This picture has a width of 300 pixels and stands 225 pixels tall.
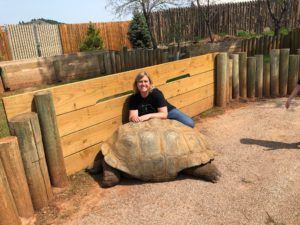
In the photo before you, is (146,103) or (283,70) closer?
(146,103)

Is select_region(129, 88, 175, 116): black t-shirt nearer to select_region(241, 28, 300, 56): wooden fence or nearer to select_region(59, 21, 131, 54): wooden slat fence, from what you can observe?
select_region(241, 28, 300, 56): wooden fence

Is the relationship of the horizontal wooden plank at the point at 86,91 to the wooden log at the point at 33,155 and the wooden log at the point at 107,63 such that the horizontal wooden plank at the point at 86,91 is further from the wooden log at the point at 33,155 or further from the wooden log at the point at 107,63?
the wooden log at the point at 107,63

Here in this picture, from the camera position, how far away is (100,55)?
1347 cm

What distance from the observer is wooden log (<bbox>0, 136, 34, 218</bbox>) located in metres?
3.25

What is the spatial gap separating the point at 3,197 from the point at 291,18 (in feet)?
62.7

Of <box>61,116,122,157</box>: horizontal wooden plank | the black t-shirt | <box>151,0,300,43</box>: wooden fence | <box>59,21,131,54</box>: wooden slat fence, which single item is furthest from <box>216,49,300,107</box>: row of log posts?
<box>59,21,131,54</box>: wooden slat fence

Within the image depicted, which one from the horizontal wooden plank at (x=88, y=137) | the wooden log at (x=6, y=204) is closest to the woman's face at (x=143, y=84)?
the horizontal wooden plank at (x=88, y=137)

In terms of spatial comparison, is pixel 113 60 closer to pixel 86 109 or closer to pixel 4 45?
pixel 4 45

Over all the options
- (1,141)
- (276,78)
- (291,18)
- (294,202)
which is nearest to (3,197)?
(1,141)

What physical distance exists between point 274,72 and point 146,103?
421cm

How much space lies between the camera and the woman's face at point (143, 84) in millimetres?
4586

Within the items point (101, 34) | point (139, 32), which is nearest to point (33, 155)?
point (139, 32)

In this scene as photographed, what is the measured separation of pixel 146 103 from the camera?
4742mm

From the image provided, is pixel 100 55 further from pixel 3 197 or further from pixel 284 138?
pixel 3 197
